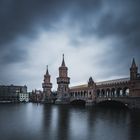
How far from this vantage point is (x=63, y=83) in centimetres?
17838

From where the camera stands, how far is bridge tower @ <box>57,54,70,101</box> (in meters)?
173

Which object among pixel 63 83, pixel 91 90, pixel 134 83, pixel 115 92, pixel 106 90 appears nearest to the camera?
pixel 134 83

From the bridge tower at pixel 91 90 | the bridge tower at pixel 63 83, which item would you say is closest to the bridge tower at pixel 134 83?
the bridge tower at pixel 91 90

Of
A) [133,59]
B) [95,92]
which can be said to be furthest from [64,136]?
[95,92]

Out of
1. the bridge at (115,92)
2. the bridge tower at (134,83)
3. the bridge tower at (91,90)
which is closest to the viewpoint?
the bridge at (115,92)

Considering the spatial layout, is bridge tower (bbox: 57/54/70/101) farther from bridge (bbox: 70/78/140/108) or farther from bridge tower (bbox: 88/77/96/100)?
bridge tower (bbox: 88/77/96/100)

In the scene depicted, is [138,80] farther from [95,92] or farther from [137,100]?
[95,92]

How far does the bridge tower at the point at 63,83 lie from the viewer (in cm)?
17275

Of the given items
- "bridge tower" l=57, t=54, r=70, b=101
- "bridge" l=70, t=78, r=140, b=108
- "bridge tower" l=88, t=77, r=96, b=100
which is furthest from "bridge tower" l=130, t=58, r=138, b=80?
"bridge tower" l=57, t=54, r=70, b=101

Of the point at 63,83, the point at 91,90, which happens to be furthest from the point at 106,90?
the point at 63,83

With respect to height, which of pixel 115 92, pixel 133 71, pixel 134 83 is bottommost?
pixel 115 92

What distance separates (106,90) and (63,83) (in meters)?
62.4

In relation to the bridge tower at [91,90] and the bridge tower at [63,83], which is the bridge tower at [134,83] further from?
the bridge tower at [63,83]

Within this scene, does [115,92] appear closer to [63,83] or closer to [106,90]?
[106,90]
